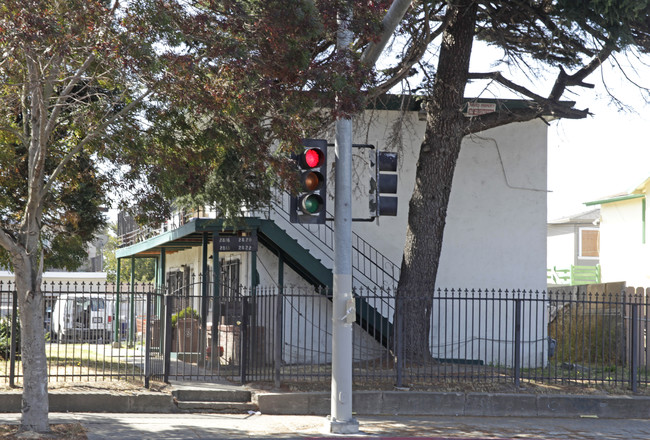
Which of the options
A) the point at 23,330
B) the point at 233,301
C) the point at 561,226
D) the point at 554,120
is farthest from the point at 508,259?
the point at 561,226

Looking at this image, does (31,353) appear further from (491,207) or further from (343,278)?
(491,207)

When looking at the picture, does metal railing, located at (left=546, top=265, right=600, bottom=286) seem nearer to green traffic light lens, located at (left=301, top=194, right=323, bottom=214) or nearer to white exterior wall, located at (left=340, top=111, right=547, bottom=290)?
white exterior wall, located at (left=340, top=111, right=547, bottom=290)

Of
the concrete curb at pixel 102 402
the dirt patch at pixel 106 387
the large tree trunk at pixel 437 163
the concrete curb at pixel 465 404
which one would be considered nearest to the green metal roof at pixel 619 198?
the large tree trunk at pixel 437 163

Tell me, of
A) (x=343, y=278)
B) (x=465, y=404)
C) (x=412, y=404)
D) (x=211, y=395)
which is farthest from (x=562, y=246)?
(x=343, y=278)

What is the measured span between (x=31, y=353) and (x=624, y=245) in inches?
984

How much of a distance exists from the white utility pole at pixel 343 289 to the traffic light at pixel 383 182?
1.18 feet

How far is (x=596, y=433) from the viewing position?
1143cm

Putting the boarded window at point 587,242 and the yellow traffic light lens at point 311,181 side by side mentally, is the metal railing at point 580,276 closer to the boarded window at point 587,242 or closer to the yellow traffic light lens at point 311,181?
the boarded window at point 587,242

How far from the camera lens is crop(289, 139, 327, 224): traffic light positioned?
10586mm

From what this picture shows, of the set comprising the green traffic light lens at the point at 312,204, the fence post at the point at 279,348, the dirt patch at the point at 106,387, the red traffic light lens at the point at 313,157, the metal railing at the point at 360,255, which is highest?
the red traffic light lens at the point at 313,157

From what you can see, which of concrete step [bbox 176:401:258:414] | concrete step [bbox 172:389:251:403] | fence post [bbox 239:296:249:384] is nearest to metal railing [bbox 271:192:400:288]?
fence post [bbox 239:296:249:384]

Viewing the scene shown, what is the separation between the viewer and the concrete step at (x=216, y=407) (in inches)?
493

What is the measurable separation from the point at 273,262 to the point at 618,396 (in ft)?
26.1

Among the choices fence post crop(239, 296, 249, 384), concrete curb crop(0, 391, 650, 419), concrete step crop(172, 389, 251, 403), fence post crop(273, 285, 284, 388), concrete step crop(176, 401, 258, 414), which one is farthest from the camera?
fence post crop(239, 296, 249, 384)
